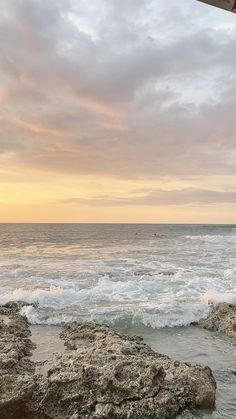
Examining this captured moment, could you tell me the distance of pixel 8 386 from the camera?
5.67 metres

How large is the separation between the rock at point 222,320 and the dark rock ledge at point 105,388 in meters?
3.51

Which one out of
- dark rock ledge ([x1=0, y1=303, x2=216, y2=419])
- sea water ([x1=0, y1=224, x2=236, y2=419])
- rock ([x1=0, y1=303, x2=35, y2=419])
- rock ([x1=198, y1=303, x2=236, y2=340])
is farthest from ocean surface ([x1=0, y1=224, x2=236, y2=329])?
dark rock ledge ([x1=0, y1=303, x2=216, y2=419])

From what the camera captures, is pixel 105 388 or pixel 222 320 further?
pixel 222 320

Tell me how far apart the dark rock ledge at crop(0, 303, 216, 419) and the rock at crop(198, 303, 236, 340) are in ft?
11.5

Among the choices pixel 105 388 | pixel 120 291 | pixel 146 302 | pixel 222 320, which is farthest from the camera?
pixel 120 291

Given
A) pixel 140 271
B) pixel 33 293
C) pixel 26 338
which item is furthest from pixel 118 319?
pixel 140 271

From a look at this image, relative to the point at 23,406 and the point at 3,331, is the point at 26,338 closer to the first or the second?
the point at 3,331

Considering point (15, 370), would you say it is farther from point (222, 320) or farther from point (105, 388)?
point (222, 320)

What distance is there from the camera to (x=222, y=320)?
10211 millimetres

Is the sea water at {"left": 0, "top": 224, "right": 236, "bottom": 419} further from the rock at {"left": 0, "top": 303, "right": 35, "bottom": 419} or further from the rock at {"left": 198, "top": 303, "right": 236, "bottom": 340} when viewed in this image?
the rock at {"left": 0, "top": 303, "right": 35, "bottom": 419}

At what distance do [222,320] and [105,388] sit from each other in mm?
5450

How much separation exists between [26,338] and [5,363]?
2320mm

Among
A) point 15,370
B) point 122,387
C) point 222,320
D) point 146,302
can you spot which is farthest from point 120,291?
point 122,387

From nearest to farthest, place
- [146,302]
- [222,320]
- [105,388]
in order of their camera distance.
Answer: [105,388], [222,320], [146,302]
